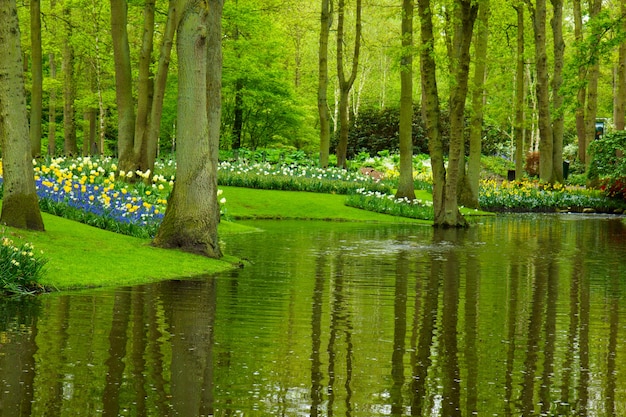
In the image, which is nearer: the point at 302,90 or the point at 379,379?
the point at 379,379

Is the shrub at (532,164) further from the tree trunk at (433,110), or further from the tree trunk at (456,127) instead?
Answer: the tree trunk at (433,110)

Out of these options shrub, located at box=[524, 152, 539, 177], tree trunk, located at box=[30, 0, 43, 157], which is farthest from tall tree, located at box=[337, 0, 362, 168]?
shrub, located at box=[524, 152, 539, 177]

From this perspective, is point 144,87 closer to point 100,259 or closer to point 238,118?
point 100,259

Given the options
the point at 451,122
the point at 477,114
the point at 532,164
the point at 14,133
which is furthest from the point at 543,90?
the point at 14,133

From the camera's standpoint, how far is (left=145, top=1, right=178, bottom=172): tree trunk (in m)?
23.1

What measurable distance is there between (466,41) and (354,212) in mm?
7414

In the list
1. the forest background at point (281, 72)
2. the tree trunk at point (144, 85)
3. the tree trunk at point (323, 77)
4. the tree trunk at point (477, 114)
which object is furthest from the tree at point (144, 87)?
the tree trunk at point (323, 77)

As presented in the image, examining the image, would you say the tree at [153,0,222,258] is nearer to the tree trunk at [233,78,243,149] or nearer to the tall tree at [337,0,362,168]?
the tall tree at [337,0,362,168]

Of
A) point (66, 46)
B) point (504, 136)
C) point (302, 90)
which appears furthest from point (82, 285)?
point (504, 136)

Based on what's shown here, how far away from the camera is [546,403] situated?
6824 mm

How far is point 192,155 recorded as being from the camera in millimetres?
15227

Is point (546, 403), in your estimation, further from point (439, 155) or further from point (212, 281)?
point (439, 155)

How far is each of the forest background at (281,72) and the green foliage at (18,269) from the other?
14.7m

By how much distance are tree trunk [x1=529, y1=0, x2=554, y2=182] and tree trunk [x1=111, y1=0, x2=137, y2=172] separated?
17.4 m
